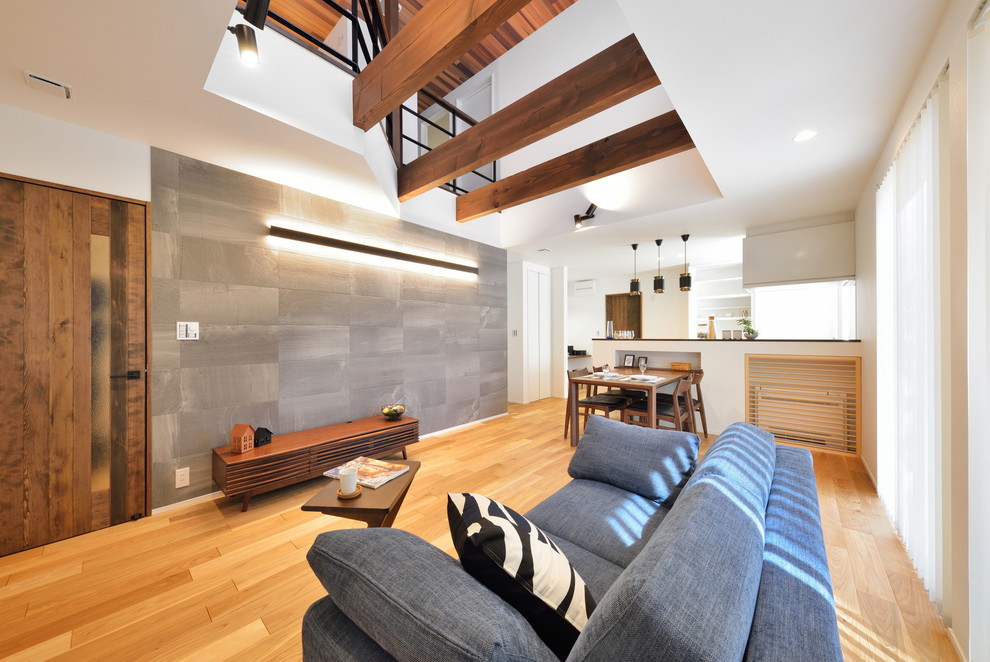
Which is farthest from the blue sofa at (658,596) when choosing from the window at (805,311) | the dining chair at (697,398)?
the window at (805,311)

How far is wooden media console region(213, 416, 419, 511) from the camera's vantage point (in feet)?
8.50

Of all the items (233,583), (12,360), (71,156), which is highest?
(71,156)

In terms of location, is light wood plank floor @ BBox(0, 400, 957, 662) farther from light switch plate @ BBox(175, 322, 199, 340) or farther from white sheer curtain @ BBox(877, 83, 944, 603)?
light switch plate @ BBox(175, 322, 199, 340)

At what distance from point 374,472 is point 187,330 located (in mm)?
1885

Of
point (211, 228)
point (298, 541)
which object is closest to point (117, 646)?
point (298, 541)

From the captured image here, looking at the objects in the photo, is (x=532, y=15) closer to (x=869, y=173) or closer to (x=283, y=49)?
(x=283, y=49)

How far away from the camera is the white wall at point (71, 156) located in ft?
7.04

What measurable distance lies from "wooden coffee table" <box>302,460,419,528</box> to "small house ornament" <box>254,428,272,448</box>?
1420 mm

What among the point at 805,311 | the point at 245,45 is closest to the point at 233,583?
the point at 245,45

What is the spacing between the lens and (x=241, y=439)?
8.91 ft

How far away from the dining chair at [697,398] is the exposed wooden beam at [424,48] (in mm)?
3625

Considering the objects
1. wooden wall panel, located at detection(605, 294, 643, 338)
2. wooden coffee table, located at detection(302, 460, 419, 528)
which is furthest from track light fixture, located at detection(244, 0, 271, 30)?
wooden wall panel, located at detection(605, 294, 643, 338)

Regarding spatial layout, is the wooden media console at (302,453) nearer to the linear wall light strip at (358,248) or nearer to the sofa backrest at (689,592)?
the linear wall light strip at (358,248)

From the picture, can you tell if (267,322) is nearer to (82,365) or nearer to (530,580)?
(82,365)
